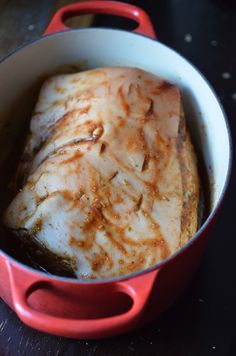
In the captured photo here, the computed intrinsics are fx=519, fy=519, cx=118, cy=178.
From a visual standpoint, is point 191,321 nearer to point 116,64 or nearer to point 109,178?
point 109,178

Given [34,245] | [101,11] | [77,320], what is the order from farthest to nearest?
[101,11] → [34,245] → [77,320]

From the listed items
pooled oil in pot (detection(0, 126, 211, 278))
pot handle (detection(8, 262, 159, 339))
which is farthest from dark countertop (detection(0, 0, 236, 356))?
pot handle (detection(8, 262, 159, 339))

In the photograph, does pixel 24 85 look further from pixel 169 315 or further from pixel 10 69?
pixel 169 315

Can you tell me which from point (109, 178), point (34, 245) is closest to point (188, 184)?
point (109, 178)

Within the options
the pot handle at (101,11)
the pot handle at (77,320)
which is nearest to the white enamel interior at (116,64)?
the pot handle at (101,11)

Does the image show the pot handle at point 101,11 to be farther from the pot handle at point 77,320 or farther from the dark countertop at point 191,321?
the pot handle at point 77,320

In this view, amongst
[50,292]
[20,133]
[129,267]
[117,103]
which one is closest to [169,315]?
[129,267]
